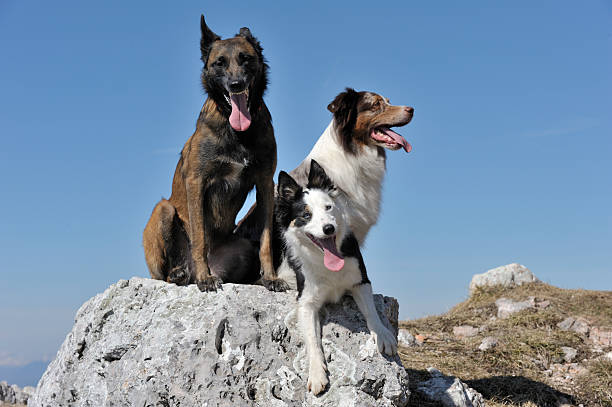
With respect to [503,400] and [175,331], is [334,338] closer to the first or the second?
[175,331]

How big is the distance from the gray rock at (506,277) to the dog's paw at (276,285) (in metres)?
8.69

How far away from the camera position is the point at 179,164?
5.46m

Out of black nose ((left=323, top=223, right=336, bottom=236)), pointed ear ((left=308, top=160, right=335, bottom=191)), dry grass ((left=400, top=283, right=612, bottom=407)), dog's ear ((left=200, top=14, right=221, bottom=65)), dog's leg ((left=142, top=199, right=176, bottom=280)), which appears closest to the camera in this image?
black nose ((left=323, top=223, right=336, bottom=236))

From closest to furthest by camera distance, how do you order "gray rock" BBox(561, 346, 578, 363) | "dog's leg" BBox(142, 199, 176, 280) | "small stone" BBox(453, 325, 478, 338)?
"dog's leg" BBox(142, 199, 176, 280)
"gray rock" BBox(561, 346, 578, 363)
"small stone" BBox(453, 325, 478, 338)

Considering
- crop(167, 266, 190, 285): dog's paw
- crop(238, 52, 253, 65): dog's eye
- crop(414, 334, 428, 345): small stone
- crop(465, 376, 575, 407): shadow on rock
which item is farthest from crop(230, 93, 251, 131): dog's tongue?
crop(414, 334, 428, 345): small stone

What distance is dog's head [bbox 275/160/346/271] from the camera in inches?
164

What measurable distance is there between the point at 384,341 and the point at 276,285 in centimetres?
112

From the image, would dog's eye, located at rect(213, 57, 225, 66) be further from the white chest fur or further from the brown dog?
the white chest fur

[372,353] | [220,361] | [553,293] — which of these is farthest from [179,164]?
[553,293]

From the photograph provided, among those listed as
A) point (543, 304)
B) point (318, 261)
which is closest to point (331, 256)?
point (318, 261)

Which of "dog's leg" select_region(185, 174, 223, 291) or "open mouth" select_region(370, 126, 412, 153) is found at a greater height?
"open mouth" select_region(370, 126, 412, 153)

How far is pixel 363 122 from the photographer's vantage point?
540cm

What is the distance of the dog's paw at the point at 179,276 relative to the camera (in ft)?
17.5

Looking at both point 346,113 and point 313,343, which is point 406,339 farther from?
point 313,343
